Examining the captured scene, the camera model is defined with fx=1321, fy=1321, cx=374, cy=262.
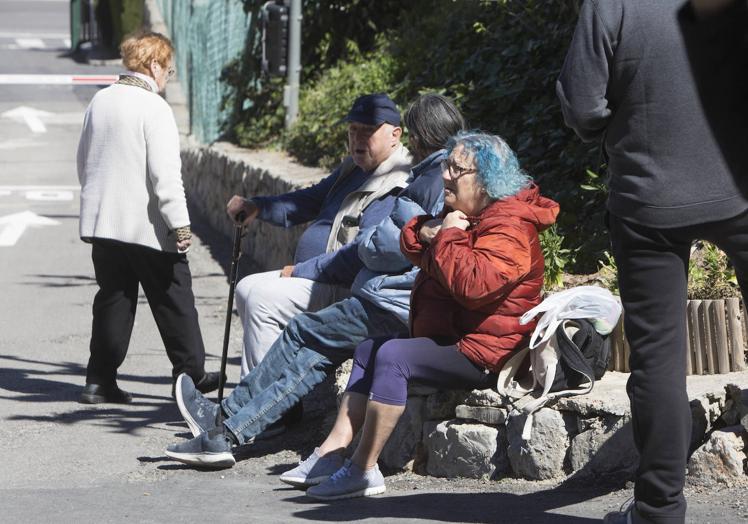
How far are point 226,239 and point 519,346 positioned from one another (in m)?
8.10

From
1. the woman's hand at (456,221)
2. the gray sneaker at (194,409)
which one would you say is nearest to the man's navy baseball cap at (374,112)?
the woman's hand at (456,221)

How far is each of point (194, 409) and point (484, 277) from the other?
1.70 meters

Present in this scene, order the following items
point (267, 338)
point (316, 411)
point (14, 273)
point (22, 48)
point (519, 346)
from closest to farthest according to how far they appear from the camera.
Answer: point (519, 346)
point (267, 338)
point (316, 411)
point (14, 273)
point (22, 48)

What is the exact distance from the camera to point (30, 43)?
3478cm

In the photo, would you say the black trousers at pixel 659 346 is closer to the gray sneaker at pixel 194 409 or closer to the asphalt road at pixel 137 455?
the asphalt road at pixel 137 455

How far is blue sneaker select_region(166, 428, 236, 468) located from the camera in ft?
18.4

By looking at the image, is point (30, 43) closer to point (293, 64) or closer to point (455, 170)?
point (293, 64)

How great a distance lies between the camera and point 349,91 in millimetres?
12078

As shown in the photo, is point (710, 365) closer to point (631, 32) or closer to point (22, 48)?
point (631, 32)

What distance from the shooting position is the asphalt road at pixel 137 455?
189 inches

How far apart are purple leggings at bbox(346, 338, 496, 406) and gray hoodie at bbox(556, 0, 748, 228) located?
1363 mm

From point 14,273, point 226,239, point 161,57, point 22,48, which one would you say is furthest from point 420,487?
point 22,48

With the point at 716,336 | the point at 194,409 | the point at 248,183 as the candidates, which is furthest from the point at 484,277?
the point at 248,183

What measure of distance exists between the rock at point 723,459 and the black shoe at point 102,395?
3394mm
